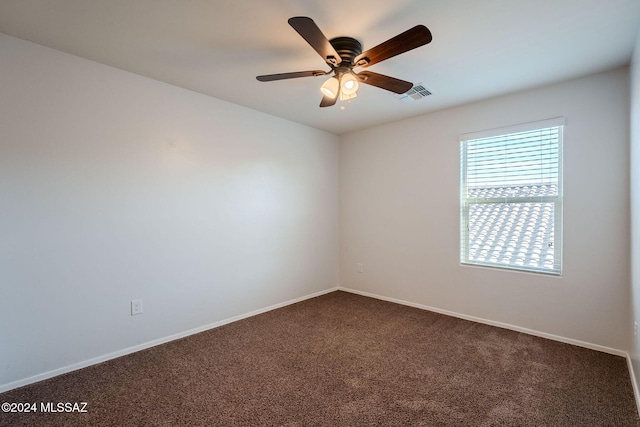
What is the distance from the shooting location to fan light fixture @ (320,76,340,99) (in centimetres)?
218

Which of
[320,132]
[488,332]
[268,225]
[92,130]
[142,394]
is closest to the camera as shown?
[142,394]

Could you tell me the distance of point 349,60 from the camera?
214 centimetres

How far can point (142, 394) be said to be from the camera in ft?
6.72

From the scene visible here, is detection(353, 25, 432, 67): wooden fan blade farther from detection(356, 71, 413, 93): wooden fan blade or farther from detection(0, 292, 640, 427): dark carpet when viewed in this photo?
detection(0, 292, 640, 427): dark carpet

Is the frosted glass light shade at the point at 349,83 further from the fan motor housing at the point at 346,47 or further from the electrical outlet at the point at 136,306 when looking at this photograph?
the electrical outlet at the point at 136,306

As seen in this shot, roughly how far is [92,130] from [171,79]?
2.65 ft

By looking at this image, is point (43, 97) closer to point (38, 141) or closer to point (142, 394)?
point (38, 141)

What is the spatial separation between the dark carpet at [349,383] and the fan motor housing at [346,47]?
90.5 inches

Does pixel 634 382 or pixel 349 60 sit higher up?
pixel 349 60

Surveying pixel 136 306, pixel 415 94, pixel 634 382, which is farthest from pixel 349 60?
pixel 634 382

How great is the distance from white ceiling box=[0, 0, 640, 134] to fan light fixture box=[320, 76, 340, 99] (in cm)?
28

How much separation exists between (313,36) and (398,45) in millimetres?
494

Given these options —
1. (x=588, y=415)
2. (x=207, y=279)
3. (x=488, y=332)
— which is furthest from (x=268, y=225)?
(x=588, y=415)

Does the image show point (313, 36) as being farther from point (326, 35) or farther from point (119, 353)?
point (119, 353)
